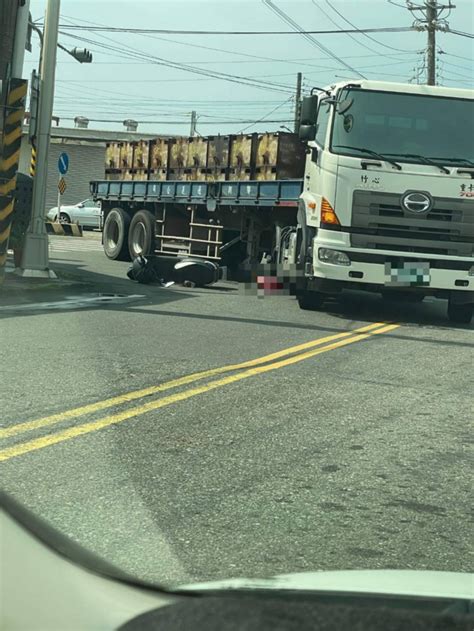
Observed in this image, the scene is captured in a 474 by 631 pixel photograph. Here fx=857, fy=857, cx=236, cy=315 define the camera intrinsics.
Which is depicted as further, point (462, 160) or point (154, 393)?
point (462, 160)

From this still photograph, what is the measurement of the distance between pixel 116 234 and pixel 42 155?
6.51 meters

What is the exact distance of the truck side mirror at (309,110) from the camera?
11.7 metres

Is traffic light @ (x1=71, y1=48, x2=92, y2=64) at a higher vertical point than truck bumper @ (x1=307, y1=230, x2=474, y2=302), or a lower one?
higher

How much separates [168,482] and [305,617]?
3262mm

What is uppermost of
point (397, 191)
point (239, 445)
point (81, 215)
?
point (81, 215)

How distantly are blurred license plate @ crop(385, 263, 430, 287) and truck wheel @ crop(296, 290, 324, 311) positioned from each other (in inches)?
59.8

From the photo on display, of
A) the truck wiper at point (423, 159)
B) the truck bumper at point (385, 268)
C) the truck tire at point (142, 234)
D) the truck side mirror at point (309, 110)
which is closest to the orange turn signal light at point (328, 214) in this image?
the truck bumper at point (385, 268)

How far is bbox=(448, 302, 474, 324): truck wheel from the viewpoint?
12.0 m

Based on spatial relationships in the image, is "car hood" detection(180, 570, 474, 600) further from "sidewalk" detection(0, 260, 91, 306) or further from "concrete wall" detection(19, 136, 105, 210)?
"concrete wall" detection(19, 136, 105, 210)

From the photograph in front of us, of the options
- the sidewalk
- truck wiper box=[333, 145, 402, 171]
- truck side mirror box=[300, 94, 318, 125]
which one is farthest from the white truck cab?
the sidewalk

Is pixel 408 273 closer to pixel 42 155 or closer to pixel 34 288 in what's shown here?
pixel 34 288

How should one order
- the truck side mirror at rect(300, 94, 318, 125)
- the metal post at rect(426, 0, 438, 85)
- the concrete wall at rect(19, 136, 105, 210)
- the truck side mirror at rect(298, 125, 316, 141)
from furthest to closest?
1. the concrete wall at rect(19, 136, 105, 210)
2. the metal post at rect(426, 0, 438, 85)
3. the truck side mirror at rect(298, 125, 316, 141)
4. the truck side mirror at rect(300, 94, 318, 125)

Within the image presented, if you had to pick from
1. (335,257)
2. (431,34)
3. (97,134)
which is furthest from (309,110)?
(97,134)

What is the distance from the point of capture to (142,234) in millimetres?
19688
